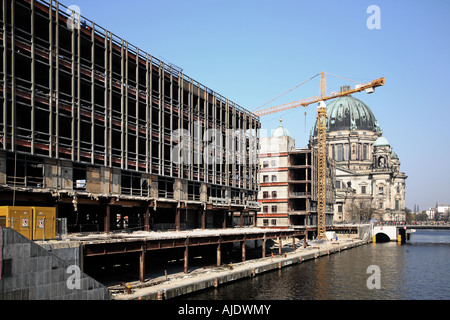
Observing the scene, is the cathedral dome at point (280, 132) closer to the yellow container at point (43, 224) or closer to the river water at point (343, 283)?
the river water at point (343, 283)

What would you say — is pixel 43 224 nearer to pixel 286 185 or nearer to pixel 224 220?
pixel 224 220

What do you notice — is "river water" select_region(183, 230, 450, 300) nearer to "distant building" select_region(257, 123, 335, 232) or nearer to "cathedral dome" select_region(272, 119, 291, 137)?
"distant building" select_region(257, 123, 335, 232)

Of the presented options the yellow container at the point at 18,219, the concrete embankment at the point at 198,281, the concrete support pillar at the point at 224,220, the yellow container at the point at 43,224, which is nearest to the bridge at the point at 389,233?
the concrete support pillar at the point at 224,220

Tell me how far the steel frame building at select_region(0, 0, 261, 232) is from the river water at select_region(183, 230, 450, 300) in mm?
16886

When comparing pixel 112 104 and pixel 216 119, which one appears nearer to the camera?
pixel 112 104

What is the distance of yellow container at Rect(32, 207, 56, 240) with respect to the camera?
31761mm

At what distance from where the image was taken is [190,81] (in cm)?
6962

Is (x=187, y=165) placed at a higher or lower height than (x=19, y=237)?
higher

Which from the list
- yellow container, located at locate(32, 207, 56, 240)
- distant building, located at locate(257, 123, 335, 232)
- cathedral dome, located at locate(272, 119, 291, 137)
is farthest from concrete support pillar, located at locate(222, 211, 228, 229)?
cathedral dome, located at locate(272, 119, 291, 137)

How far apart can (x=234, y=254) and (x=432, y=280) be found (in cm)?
3281

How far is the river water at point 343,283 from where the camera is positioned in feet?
150

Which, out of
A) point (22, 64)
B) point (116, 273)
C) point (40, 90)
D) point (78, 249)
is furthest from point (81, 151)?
point (78, 249)
